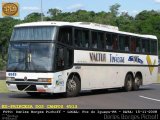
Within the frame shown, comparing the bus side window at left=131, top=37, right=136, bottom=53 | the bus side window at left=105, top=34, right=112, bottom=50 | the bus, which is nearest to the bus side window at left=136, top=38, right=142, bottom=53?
the bus side window at left=131, top=37, right=136, bottom=53

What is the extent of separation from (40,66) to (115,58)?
21.2 feet

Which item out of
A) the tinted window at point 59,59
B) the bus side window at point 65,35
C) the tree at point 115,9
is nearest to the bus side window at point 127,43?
the bus side window at point 65,35

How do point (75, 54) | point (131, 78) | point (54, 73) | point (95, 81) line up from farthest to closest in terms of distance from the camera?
1. point (131, 78)
2. point (95, 81)
3. point (75, 54)
4. point (54, 73)

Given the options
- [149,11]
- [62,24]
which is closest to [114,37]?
[62,24]

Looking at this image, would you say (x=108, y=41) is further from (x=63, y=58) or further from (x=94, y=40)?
(x=63, y=58)

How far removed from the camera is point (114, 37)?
1078 inches

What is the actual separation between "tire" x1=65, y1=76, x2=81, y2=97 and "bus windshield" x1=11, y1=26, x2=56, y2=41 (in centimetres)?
215

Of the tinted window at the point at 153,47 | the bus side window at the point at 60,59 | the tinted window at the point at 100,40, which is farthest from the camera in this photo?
the tinted window at the point at 153,47

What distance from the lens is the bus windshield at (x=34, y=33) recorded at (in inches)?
874

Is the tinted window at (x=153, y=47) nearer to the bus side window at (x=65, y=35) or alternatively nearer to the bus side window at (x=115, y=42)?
the bus side window at (x=115, y=42)

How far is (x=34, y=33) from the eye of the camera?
74.0 ft

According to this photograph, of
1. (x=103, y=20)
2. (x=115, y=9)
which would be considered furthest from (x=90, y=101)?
(x=115, y=9)

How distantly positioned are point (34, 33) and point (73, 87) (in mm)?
2862

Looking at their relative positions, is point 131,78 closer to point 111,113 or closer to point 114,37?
point 114,37
